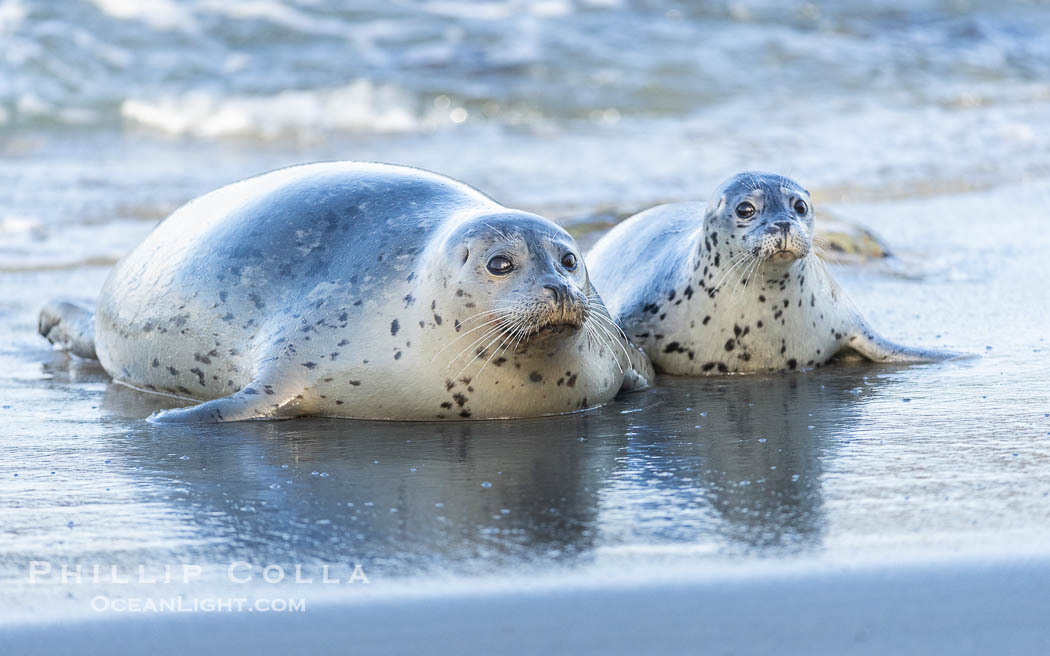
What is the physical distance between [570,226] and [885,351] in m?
2.78

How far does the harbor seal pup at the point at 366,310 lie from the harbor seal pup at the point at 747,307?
329 millimetres

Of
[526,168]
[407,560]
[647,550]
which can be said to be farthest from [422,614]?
[526,168]

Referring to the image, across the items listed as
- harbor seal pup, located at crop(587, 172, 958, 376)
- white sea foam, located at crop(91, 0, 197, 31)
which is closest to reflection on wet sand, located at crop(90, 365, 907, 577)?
harbor seal pup, located at crop(587, 172, 958, 376)

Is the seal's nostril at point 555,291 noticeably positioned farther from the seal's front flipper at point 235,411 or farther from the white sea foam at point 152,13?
the white sea foam at point 152,13

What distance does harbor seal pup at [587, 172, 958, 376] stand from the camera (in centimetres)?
499

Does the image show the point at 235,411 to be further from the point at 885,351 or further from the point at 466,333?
the point at 885,351

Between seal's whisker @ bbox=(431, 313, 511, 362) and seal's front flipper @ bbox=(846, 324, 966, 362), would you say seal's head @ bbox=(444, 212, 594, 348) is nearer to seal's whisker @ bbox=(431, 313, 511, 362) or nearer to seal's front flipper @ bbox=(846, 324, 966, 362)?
seal's whisker @ bbox=(431, 313, 511, 362)

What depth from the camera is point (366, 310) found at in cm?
448

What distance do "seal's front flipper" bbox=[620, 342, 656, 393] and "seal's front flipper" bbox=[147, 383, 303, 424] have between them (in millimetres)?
1044

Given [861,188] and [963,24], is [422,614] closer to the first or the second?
[861,188]

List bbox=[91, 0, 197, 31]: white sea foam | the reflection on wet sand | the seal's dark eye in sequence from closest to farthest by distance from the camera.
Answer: the reflection on wet sand, the seal's dark eye, bbox=[91, 0, 197, 31]: white sea foam

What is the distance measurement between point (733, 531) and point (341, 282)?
1.95 metres

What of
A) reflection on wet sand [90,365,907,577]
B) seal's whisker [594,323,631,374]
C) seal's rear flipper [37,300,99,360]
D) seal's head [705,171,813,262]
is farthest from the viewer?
seal's rear flipper [37,300,99,360]

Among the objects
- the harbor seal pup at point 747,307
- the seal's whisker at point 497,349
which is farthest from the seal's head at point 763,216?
the seal's whisker at point 497,349
